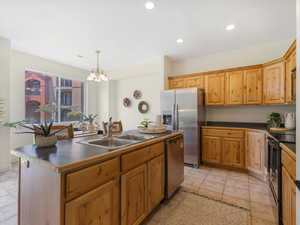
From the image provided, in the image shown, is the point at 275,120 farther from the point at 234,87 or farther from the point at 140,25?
the point at 140,25

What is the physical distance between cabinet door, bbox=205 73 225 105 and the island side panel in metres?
3.50

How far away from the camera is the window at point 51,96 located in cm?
404

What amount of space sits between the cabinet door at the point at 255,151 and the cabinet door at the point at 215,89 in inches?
38.3

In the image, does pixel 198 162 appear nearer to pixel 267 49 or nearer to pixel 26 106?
pixel 267 49

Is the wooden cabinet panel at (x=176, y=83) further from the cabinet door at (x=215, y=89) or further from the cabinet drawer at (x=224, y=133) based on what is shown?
the cabinet drawer at (x=224, y=133)

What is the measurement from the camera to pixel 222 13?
231 centimetres

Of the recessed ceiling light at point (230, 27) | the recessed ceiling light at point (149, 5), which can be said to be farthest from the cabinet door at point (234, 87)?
the recessed ceiling light at point (149, 5)

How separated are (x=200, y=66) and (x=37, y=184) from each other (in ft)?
13.8

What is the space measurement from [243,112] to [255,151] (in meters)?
1.08

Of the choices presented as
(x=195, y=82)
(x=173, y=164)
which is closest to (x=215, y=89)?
(x=195, y=82)

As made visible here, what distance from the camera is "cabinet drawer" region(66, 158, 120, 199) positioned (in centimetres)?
96

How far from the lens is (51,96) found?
4.64 m

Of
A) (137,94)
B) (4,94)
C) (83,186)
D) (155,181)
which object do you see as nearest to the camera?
(83,186)

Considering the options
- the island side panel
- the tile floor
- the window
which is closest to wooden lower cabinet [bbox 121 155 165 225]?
the tile floor
